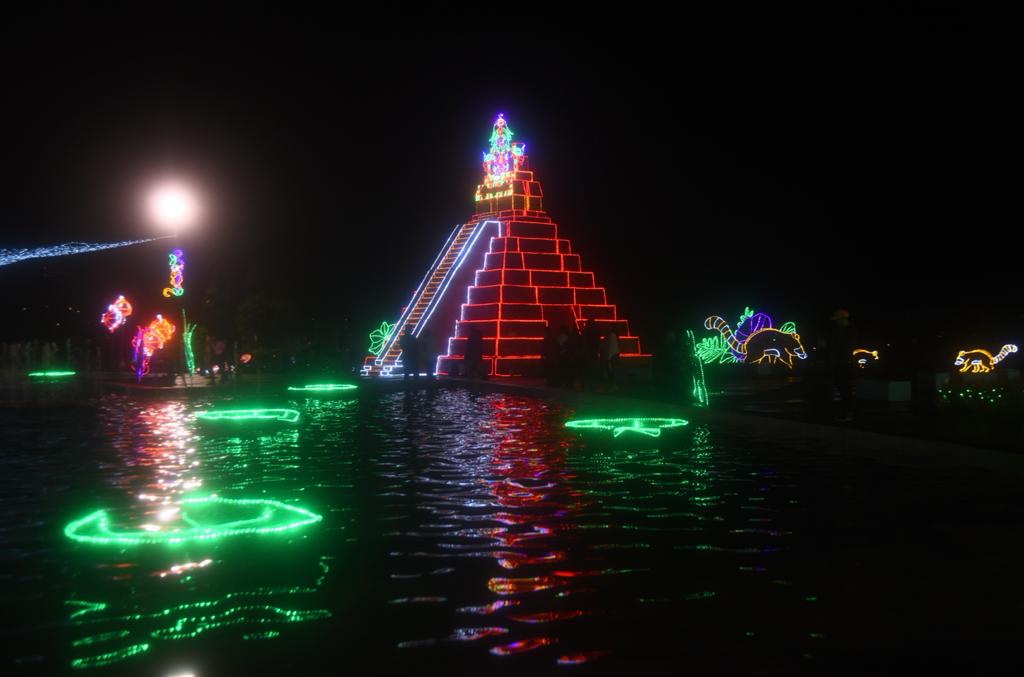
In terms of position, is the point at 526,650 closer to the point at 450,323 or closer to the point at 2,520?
the point at 2,520

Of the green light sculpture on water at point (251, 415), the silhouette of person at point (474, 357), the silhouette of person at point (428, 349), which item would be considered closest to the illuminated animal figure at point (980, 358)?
the silhouette of person at point (474, 357)

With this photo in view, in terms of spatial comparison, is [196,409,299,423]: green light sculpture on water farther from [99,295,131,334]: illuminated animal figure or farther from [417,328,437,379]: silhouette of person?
[99,295,131,334]: illuminated animal figure

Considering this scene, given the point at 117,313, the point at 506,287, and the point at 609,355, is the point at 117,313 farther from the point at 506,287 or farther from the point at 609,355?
the point at 609,355

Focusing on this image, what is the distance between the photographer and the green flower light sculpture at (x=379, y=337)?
175 ft

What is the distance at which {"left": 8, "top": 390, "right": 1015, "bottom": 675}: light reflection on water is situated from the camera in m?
5.41

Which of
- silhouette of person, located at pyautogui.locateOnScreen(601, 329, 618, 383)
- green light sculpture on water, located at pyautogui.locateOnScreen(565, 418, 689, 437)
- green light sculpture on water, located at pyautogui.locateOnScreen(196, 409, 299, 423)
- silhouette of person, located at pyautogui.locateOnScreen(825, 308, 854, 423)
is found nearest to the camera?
silhouette of person, located at pyautogui.locateOnScreen(825, 308, 854, 423)

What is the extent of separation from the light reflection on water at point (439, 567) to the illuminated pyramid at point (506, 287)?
103 feet

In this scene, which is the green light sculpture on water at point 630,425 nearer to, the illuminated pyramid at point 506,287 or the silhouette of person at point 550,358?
the silhouette of person at point 550,358

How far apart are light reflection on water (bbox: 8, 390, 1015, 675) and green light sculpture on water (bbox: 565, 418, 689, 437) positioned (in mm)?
3377

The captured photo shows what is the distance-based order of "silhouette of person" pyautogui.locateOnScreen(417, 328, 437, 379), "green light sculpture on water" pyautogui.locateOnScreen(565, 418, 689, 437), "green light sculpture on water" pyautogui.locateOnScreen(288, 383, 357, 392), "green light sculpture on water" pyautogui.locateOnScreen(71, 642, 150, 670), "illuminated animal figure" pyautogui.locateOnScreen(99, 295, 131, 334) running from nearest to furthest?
"green light sculpture on water" pyautogui.locateOnScreen(71, 642, 150, 670) → "green light sculpture on water" pyautogui.locateOnScreen(565, 418, 689, 437) → "green light sculpture on water" pyautogui.locateOnScreen(288, 383, 357, 392) → "silhouette of person" pyautogui.locateOnScreen(417, 328, 437, 379) → "illuminated animal figure" pyautogui.locateOnScreen(99, 295, 131, 334)

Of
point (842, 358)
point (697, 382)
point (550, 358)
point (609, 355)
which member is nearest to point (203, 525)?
point (842, 358)

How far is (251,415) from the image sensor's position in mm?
22406

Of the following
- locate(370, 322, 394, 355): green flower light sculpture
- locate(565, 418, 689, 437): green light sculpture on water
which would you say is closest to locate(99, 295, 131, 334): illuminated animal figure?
locate(370, 322, 394, 355): green flower light sculpture

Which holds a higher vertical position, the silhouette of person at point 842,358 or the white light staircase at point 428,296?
the white light staircase at point 428,296
